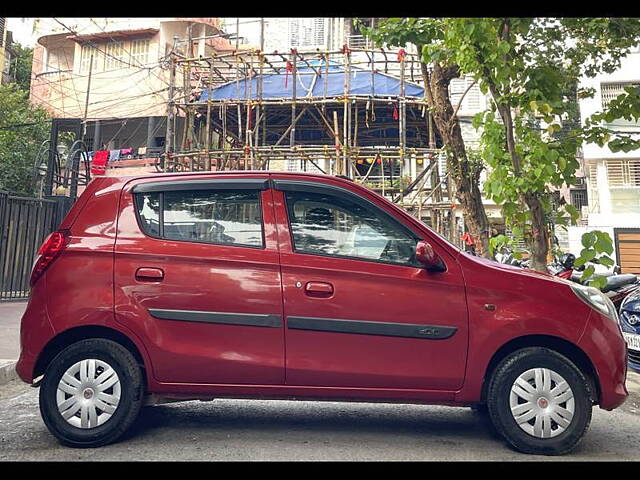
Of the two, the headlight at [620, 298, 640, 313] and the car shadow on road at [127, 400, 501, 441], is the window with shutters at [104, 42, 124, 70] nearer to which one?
the car shadow on road at [127, 400, 501, 441]

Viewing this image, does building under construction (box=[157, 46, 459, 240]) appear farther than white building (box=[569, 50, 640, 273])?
No

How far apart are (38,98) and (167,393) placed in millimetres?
26263

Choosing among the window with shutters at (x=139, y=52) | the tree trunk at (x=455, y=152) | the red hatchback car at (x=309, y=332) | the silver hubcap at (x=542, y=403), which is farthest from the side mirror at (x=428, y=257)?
the window with shutters at (x=139, y=52)

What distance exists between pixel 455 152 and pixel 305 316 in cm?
553

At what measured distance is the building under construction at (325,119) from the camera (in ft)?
45.2

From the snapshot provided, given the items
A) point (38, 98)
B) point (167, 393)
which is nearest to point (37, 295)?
point (167, 393)

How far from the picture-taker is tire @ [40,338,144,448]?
10.7ft

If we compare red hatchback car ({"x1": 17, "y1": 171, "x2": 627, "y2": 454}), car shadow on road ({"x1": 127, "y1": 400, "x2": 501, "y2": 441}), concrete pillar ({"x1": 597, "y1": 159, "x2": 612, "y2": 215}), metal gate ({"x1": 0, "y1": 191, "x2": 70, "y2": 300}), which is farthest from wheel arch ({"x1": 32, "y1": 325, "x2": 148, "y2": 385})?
concrete pillar ({"x1": 597, "y1": 159, "x2": 612, "y2": 215})

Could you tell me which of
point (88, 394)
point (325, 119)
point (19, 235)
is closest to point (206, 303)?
point (88, 394)

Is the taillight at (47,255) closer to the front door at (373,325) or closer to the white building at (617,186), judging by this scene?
the front door at (373,325)

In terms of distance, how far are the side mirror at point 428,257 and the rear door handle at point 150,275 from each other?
1.69 meters

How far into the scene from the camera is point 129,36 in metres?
23.9

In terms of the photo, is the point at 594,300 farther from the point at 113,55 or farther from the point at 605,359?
the point at 113,55

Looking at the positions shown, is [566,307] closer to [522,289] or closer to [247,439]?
[522,289]
